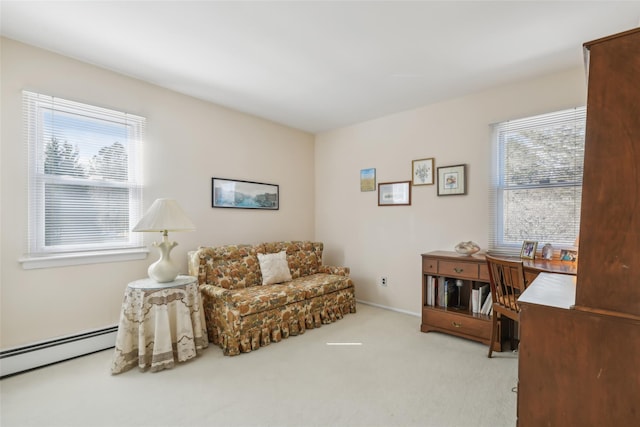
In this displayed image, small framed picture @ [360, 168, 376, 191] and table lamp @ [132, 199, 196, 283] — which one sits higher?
small framed picture @ [360, 168, 376, 191]

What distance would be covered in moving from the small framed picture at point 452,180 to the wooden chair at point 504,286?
1087mm

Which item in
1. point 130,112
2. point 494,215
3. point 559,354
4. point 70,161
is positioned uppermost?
point 130,112

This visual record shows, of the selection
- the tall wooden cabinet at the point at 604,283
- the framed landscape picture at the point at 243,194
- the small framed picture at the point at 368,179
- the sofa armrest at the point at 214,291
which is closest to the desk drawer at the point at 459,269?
the small framed picture at the point at 368,179

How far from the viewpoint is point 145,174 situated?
3.01 meters

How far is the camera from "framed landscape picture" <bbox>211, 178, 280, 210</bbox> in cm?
362

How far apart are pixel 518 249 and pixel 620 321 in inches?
89.4

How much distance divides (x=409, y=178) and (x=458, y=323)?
1755mm

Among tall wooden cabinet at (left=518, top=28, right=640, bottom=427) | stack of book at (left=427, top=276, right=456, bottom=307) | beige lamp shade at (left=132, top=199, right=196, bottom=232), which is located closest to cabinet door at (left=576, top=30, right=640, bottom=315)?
tall wooden cabinet at (left=518, top=28, right=640, bottom=427)

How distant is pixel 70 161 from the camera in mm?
2594

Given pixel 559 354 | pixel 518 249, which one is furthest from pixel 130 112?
pixel 518 249

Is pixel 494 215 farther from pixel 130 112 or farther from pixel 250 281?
pixel 130 112

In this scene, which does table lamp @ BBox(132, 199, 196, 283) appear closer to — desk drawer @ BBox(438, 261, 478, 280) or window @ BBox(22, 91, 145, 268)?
window @ BBox(22, 91, 145, 268)

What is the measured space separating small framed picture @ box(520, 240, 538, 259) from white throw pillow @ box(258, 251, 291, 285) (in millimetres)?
2435

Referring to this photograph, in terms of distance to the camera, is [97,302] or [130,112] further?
[130,112]
